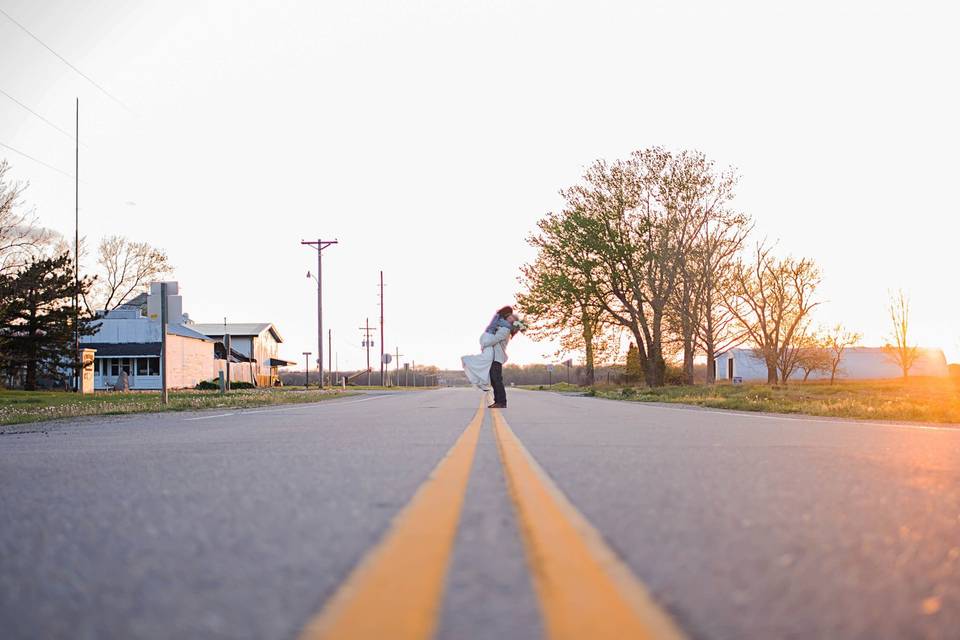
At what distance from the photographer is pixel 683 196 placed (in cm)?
3944

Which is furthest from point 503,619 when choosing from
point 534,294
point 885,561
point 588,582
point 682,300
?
point 534,294

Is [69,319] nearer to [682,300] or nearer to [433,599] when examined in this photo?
[682,300]

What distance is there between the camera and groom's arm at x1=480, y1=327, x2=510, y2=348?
1446cm

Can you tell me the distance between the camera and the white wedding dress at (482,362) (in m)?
14.6

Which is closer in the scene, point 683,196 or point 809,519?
point 809,519

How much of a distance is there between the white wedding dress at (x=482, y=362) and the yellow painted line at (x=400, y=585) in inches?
440

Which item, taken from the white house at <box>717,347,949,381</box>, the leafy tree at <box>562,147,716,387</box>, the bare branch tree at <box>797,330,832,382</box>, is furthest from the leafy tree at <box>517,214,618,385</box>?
the white house at <box>717,347,949,381</box>

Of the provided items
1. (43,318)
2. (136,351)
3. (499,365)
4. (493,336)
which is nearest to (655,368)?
(493,336)

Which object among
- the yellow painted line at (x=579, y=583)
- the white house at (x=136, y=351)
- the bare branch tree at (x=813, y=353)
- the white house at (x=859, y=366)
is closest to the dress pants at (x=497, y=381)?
the yellow painted line at (x=579, y=583)

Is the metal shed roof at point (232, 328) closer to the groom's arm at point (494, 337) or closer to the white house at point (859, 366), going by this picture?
the white house at point (859, 366)

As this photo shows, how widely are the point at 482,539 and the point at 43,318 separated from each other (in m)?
44.1

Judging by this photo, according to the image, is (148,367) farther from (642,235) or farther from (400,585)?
(400,585)

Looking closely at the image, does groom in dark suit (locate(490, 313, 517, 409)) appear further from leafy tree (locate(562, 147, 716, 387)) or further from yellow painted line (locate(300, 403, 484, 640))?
leafy tree (locate(562, 147, 716, 387))

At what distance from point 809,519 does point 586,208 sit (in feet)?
128
